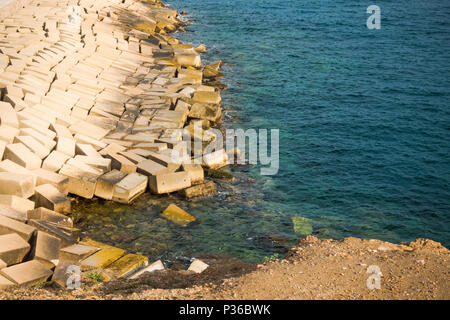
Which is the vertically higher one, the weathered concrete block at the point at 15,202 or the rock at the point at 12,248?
the weathered concrete block at the point at 15,202

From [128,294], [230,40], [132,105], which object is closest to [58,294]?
A: [128,294]

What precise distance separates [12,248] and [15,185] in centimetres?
247

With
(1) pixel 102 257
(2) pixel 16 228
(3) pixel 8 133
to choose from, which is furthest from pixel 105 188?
(2) pixel 16 228

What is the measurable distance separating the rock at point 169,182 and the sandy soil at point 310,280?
392 cm

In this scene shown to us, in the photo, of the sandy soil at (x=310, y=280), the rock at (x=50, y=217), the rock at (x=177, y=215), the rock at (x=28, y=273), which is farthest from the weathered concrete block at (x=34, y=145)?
the sandy soil at (x=310, y=280)

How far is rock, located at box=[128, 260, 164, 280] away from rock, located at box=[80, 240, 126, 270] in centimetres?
71

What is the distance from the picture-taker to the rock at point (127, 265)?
9.20 metres

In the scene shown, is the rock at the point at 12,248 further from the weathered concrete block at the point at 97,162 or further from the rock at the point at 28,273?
the weathered concrete block at the point at 97,162

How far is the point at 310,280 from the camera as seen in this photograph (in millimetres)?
7637

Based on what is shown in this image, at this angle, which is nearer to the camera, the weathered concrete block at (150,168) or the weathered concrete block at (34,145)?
the weathered concrete block at (34,145)

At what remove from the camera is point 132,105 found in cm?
1645

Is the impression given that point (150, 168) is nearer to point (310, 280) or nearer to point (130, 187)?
point (130, 187)

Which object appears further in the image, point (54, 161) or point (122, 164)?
point (122, 164)
